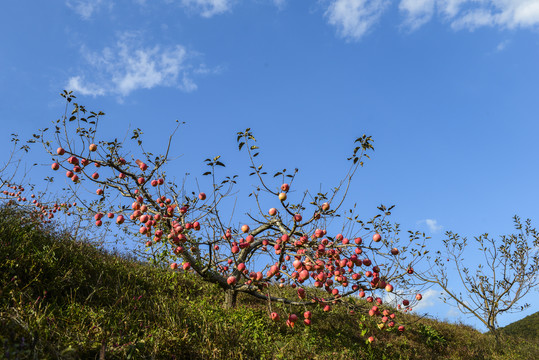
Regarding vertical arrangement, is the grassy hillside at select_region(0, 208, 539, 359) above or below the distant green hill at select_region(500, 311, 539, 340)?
below

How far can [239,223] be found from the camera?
655 centimetres

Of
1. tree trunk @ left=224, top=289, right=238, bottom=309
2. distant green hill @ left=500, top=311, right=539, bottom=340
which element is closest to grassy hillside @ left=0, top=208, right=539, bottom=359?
tree trunk @ left=224, top=289, right=238, bottom=309

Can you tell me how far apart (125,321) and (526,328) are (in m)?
22.3

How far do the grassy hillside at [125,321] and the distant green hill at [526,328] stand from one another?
41.3ft

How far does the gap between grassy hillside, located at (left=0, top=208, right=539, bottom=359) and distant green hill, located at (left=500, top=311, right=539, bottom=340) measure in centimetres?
1259

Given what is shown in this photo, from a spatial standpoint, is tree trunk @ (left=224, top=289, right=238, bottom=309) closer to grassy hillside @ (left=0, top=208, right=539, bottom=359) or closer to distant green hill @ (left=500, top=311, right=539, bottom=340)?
grassy hillside @ (left=0, top=208, right=539, bottom=359)

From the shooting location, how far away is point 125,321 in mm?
3930

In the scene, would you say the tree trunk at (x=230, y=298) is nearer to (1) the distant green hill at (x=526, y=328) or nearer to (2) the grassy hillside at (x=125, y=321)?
(2) the grassy hillside at (x=125, y=321)

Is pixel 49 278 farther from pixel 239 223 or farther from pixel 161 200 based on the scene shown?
pixel 239 223

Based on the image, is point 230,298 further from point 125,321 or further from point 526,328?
point 526,328

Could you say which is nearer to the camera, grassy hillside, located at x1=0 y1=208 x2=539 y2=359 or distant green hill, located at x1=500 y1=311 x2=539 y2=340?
grassy hillside, located at x1=0 y1=208 x2=539 y2=359

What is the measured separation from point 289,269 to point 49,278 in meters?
4.36

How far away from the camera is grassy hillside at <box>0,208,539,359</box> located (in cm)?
315

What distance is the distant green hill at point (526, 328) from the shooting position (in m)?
17.2
